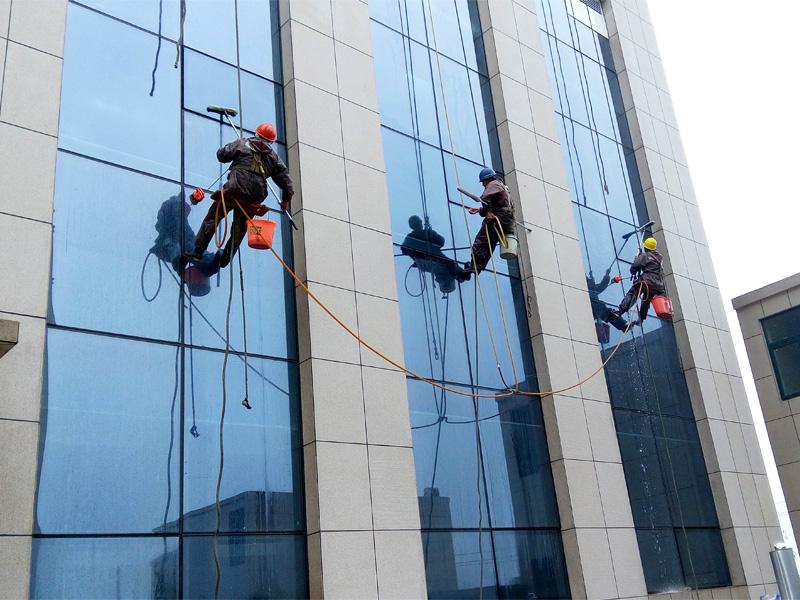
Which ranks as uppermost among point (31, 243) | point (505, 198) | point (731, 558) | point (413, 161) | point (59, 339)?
point (413, 161)

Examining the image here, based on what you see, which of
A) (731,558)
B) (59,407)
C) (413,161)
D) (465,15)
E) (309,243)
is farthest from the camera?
(465,15)

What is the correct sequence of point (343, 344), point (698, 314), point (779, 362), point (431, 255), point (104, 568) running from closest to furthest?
point (104, 568) → point (343, 344) → point (431, 255) → point (698, 314) → point (779, 362)

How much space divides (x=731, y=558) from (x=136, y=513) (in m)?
10.8

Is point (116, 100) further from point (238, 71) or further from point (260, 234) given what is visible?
point (260, 234)

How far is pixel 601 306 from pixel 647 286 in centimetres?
101

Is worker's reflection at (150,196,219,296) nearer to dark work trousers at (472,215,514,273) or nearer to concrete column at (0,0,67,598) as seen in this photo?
concrete column at (0,0,67,598)

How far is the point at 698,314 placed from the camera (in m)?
16.4

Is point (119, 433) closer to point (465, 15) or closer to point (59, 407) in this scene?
point (59, 407)

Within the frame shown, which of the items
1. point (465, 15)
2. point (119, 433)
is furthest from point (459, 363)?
point (465, 15)

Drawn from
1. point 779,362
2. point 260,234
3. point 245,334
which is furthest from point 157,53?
point 779,362

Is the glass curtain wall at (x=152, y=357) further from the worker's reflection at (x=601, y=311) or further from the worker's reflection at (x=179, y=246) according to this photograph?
the worker's reflection at (x=601, y=311)

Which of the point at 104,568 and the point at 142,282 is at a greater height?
the point at 142,282

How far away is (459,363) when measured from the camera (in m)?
11.8

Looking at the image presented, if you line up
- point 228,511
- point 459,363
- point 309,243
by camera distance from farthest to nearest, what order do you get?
point 459,363 → point 309,243 → point 228,511
